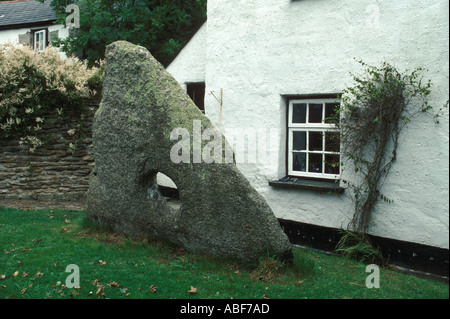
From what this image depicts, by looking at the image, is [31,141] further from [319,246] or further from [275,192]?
[319,246]

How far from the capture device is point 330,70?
6.54m

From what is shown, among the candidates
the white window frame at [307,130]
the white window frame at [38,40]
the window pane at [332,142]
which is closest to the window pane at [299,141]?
the white window frame at [307,130]

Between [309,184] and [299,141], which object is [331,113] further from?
[309,184]

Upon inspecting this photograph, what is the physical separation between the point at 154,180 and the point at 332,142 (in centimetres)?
289

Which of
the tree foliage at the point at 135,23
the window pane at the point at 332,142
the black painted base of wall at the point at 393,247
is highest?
the tree foliage at the point at 135,23

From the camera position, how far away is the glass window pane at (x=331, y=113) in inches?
253

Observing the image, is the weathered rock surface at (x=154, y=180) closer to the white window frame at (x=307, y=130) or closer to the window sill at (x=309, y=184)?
the window sill at (x=309, y=184)

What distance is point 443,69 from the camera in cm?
535

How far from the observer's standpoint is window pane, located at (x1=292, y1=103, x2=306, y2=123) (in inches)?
280

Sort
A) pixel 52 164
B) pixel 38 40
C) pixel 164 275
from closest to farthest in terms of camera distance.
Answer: pixel 164 275, pixel 52 164, pixel 38 40

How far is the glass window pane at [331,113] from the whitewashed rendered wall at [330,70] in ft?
0.96

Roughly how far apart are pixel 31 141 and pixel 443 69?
8876mm

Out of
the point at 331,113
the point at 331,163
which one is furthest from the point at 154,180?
the point at 331,113
